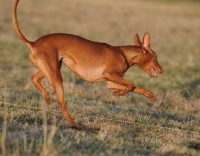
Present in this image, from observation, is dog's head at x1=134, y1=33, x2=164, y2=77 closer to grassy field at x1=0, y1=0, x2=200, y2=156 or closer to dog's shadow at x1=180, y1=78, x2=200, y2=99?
grassy field at x1=0, y1=0, x2=200, y2=156

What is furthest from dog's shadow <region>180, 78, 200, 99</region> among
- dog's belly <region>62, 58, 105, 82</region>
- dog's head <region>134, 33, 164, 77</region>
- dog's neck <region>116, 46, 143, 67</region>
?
dog's belly <region>62, 58, 105, 82</region>

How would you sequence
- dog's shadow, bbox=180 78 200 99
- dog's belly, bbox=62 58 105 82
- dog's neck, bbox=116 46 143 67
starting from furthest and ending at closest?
dog's shadow, bbox=180 78 200 99, dog's neck, bbox=116 46 143 67, dog's belly, bbox=62 58 105 82

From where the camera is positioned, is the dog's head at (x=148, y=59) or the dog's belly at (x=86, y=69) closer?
the dog's belly at (x=86, y=69)

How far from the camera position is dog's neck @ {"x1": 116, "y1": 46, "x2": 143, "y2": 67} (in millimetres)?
8656

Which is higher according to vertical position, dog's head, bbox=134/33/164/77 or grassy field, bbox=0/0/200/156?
dog's head, bbox=134/33/164/77

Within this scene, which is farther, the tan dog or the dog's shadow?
the dog's shadow

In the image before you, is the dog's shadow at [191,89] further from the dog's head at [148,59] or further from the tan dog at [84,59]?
the tan dog at [84,59]

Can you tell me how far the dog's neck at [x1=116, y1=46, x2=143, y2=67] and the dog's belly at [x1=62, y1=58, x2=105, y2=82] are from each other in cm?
69

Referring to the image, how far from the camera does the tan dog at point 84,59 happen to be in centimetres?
750

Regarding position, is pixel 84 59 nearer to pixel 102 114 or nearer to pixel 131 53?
pixel 131 53

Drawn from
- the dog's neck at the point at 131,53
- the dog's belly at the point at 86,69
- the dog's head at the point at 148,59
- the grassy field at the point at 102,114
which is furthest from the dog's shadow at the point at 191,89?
the dog's belly at the point at 86,69

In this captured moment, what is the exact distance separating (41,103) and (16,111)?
1.10m

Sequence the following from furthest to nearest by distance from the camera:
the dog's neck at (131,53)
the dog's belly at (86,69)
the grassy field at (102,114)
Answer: the dog's neck at (131,53), the dog's belly at (86,69), the grassy field at (102,114)

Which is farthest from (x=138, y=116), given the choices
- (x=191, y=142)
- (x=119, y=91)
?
(x=191, y=142)
